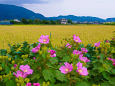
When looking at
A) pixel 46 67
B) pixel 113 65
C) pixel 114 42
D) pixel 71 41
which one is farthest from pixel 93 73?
A: pixel 114 42

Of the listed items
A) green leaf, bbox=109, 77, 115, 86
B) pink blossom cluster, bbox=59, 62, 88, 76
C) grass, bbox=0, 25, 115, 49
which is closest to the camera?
pink blossom cluster, bbox=59, 62, 88, 76

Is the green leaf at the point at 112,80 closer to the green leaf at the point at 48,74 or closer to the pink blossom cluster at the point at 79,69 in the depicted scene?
the pink blossom cluster at the point at 79,69

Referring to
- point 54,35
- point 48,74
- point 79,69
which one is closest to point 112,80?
point 79,69

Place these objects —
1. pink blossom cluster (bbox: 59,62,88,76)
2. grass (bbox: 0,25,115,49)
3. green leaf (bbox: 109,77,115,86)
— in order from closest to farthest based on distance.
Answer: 1. pink blossom cluster (bbox: 59,62,88,76)
2. green leaf (bbox: 109,77,115,86)
3. grass (bbox: 0,25,115,49)

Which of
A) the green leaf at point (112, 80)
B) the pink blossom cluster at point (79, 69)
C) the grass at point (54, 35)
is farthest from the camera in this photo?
the grass at point (54, 35)

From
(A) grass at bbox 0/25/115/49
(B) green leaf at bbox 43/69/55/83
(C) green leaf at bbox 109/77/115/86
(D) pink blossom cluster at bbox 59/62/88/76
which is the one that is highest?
(D) pink blossom cluster at bbox 59/62/88/76

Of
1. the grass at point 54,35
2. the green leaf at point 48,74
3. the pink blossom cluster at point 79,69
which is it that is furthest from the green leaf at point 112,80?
the grass at point 54,35

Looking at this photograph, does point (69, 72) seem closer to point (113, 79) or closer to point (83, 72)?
point (83, 72)

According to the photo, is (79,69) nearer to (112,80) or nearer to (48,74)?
(48,74)

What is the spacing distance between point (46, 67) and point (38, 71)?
7 centimetres

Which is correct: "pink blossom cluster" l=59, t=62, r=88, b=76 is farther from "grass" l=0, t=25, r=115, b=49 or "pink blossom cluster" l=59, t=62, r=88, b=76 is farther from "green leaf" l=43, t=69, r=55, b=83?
"grass" l=0, t=25, r=115, b=49

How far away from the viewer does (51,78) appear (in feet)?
3.26

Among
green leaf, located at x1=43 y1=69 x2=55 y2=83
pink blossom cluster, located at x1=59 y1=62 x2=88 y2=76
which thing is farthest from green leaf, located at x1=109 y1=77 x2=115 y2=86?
green leaf, located at x1=43 y1=69 x2=55 y2=83

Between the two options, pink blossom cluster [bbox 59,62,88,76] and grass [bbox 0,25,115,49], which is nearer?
pink blossom cluster [bbox 59,62,88,76]
